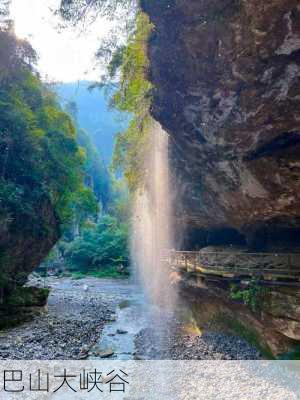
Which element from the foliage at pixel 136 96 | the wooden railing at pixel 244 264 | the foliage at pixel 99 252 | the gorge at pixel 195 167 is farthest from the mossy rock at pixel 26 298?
the foliage at pixel 99 252

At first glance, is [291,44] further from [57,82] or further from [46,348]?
[57,82]

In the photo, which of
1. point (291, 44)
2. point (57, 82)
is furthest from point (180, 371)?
point (57, 82)

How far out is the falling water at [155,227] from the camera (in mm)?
16500

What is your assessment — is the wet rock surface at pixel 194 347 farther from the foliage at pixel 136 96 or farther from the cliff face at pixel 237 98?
the foliage at pixel 136 96

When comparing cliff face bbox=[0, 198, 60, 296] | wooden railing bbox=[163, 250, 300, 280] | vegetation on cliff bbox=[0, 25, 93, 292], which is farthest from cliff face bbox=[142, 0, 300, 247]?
cliff face bbox=[0, 198, 60, 296]

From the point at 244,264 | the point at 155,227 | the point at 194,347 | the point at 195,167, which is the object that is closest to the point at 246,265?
the point at 244,264

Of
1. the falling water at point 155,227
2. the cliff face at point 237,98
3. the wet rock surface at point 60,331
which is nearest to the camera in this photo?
the cliff face at point 237,98

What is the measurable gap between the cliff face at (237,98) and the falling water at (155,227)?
15.2ft

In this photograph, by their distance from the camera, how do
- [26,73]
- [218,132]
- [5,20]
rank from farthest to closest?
1. [26,73]
2. [5,20]
3. [218,132]

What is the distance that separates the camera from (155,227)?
77.6 feet

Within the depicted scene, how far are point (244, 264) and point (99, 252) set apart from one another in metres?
33.4

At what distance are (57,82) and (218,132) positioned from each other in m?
20.1

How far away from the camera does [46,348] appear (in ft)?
36.6

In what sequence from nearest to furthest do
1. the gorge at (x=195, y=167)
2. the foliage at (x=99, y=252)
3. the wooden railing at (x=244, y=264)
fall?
the gorge at (x=195, y=167), the wooden railing at (x=244, y=264), the foliage at (x=99, y=252)
